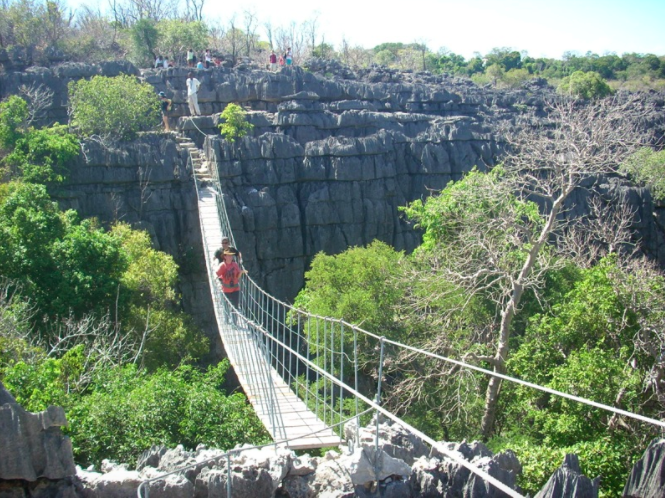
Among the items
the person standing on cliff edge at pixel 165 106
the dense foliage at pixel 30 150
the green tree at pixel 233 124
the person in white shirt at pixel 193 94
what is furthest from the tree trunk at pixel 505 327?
the person standing on cliff edge at pixel 165 106

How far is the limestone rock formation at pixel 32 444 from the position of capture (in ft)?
12.9

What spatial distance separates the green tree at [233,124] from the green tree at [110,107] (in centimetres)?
152

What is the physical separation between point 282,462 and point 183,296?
9.93m

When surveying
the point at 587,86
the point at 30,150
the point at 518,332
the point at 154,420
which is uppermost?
the point at 587,86

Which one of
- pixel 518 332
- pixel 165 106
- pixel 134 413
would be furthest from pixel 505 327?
pixel 165 106

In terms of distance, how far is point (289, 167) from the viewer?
51.3ft

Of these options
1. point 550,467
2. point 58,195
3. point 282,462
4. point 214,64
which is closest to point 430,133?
point 214,64

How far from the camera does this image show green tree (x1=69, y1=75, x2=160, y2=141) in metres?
14.0

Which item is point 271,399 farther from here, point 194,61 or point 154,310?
point 194,61

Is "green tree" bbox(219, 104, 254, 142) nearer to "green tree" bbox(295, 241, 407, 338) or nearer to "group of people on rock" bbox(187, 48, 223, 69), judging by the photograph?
"group of people on rock" bbox(187, 48, 223, 69)

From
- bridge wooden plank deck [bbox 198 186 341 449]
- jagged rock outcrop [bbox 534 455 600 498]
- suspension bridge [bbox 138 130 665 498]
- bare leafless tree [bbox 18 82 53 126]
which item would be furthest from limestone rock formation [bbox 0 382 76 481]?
bare leafless tree [bbox 18 82 53 126]

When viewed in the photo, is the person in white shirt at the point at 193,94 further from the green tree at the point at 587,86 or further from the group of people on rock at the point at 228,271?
the green tree at the point at 587,86

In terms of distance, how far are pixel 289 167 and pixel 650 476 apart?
43.2ft

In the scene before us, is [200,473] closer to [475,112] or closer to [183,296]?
[183,296]
